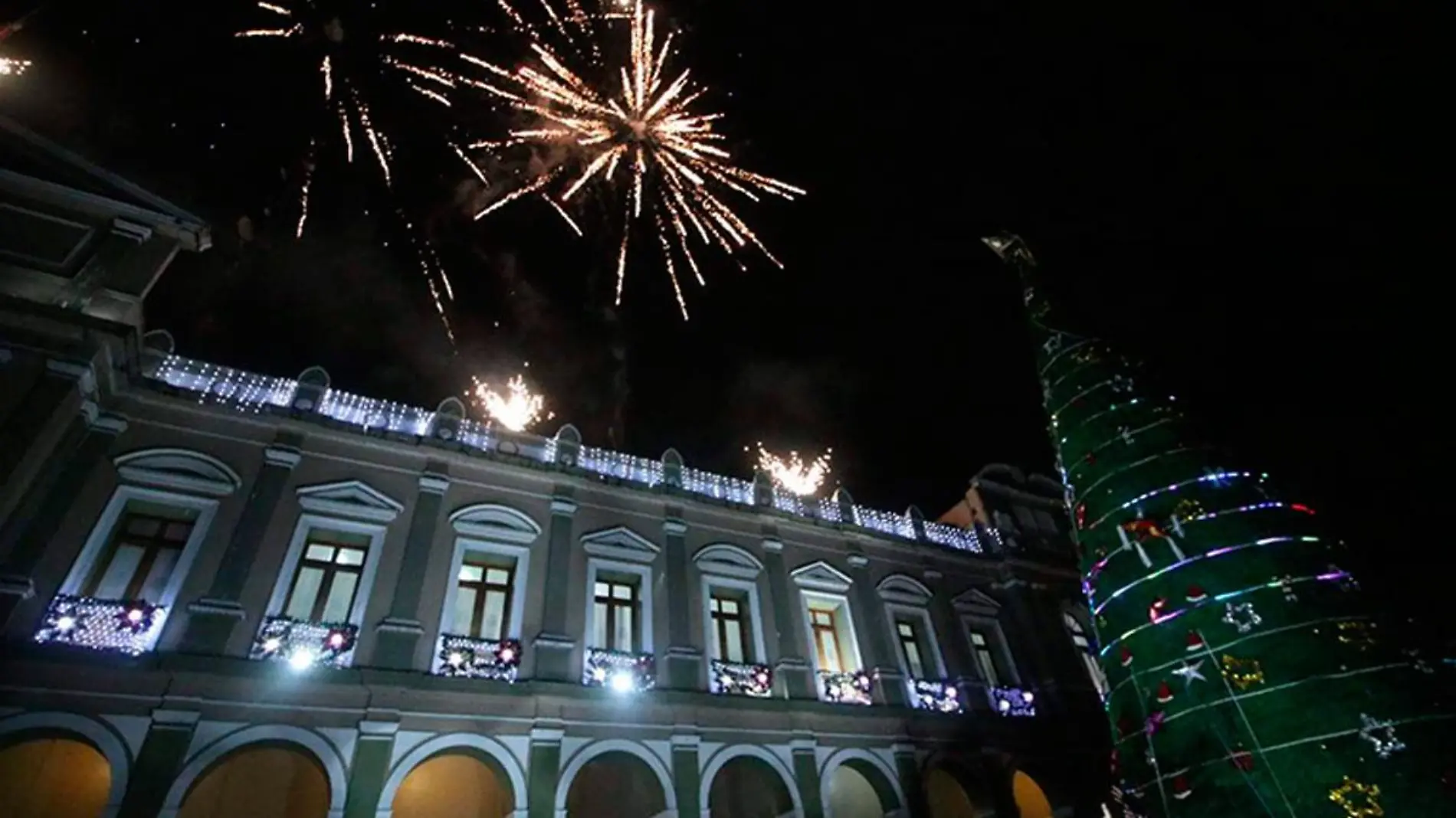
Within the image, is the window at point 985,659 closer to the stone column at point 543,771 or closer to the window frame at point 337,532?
the stone column at point 543,771

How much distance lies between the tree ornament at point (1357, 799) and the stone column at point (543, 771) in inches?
354

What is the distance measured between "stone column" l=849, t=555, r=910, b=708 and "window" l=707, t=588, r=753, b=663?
102 inches

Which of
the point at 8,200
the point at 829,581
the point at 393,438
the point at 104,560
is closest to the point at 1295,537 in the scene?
the point at 829,581

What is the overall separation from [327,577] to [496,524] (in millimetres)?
2648

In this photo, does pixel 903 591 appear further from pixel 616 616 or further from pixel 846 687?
pixel 616 616

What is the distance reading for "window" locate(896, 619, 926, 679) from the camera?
14.7 meters

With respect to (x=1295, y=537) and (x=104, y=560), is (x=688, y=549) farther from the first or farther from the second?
(x=1295, y=537)

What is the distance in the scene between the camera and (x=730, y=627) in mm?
13352

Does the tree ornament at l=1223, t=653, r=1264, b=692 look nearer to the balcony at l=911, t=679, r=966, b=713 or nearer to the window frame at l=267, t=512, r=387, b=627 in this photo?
the balcony at l=911, t=679, r=966, b=713

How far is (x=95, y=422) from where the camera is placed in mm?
9977

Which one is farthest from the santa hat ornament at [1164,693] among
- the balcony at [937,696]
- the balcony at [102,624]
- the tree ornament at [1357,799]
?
the balcony at [102,624]

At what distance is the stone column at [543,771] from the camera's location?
31.9 feet

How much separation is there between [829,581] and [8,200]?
1581 centimetres

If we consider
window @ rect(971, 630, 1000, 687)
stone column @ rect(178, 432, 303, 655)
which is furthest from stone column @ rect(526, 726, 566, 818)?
window @ rect(971, 630, 1000, 687)
